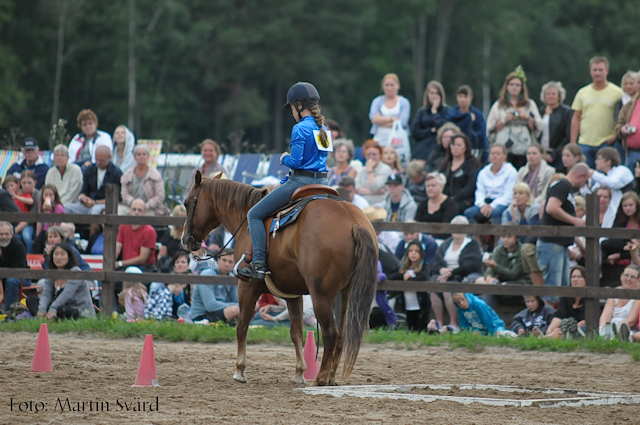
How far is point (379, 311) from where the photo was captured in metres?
11.8

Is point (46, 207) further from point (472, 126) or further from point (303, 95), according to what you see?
point (472, 126)

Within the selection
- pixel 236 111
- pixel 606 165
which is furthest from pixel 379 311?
pixel 236 111

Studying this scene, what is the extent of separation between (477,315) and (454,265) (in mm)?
863

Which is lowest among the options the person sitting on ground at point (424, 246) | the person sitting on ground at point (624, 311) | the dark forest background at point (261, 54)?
the person sitting on ground at point (624, 311)

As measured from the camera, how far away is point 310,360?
836 centimetres

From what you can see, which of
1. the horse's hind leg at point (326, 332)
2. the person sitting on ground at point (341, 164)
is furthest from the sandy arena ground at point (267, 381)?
the person sitting on ground at point (341, 164)

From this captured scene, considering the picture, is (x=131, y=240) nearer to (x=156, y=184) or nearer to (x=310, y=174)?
(x=156, y=184)

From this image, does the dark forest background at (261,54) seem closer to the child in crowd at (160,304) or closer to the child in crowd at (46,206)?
the child in crowd at (46,206)

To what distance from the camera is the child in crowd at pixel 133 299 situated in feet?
40.2

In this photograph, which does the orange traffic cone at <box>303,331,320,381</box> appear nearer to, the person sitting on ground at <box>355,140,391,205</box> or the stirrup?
the stirrup

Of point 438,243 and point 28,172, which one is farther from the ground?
point 28,172

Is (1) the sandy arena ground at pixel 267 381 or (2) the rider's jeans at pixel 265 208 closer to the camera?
(1) the sandy arena ground at pixel 267 381

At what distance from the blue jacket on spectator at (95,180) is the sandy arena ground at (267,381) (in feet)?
12.3

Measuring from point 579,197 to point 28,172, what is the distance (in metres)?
9.04
